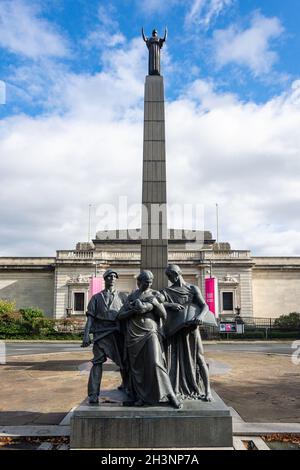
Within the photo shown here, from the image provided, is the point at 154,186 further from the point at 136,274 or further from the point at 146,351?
the point at 136,274

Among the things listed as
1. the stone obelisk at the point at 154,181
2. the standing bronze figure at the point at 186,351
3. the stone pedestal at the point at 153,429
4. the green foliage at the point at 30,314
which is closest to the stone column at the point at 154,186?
the stone obelisk at the point at 154,181

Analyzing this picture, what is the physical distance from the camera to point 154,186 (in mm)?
13398

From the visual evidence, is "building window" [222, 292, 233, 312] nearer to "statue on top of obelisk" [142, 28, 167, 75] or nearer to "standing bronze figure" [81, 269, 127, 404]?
"statue on top of obelisk" [142, 28, 167, 75]

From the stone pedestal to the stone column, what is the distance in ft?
24.3

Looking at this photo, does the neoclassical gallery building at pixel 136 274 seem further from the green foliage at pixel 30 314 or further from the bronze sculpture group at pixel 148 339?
the bronze sculpture group at pixel 148 339

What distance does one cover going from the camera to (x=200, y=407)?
214 inches

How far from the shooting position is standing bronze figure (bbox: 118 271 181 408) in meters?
5.54

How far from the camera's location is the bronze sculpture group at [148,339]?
565cm

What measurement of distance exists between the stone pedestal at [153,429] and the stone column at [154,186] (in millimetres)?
7417

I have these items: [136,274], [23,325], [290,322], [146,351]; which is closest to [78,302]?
[136,274]

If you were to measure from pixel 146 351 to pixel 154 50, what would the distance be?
1232 cm

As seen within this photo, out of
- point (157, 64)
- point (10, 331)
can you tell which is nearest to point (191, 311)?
point (157, 64)

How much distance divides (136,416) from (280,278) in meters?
35.4
